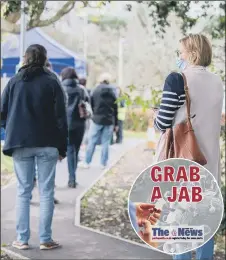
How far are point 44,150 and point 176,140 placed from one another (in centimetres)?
180

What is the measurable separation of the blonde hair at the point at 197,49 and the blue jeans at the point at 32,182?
181 centimetres

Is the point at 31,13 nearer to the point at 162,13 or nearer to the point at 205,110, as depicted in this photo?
the point at 162,13

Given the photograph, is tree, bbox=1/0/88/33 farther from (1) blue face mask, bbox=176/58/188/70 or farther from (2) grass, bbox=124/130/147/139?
(2) grass, bbox=124/130/147/139

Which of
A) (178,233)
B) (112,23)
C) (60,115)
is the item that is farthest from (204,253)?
(112,23)

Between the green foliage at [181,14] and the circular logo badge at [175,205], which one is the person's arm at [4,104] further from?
the circular logo badge at [175,205]

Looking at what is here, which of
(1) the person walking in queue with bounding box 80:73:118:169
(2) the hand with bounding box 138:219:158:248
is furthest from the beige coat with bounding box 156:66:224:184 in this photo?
(1) the person walking in queue with bounding box 80:73:118:169

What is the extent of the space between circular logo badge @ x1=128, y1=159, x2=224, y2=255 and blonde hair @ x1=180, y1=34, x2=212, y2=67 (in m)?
0.74

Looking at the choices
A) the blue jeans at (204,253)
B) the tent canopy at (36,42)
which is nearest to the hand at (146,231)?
the blue jeans at (204,253)

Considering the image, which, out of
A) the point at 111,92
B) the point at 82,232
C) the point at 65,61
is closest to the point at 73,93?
the point at 111,92

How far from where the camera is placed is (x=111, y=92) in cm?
1059

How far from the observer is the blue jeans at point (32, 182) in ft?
17.4

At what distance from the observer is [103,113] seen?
1077cm

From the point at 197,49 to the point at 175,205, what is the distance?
39.3 inches

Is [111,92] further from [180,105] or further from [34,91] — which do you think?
[180,105]
